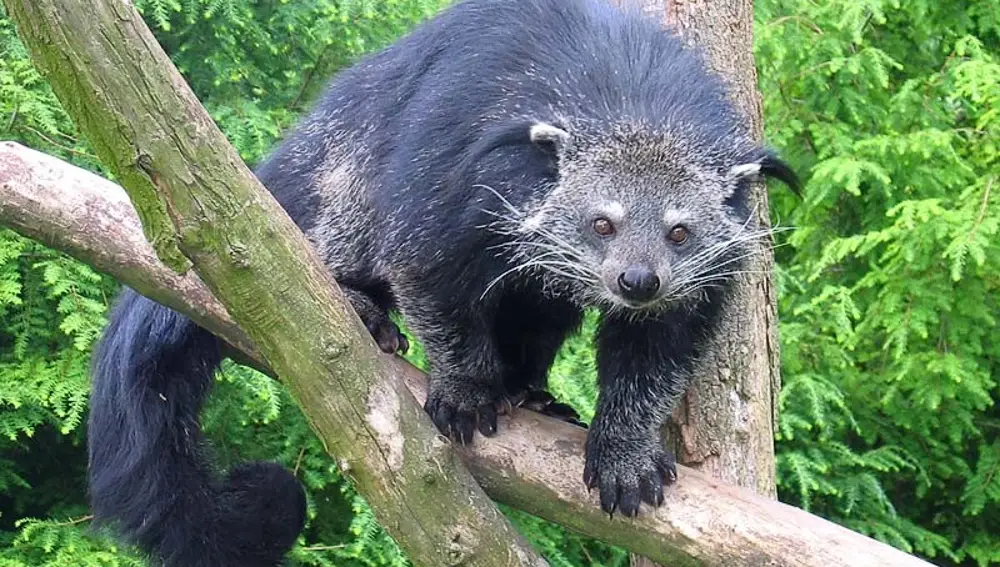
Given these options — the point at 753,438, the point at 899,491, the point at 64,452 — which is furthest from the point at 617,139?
the point at 899,491

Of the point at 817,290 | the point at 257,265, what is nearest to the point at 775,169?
the point at 257,265

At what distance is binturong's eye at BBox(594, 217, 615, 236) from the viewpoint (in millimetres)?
3035

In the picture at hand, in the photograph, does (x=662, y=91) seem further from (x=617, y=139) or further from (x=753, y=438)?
(x=753, y=438)

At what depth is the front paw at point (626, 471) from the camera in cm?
309

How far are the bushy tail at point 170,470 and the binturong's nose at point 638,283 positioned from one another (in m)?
1.04

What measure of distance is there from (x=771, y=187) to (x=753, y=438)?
2.35 meters

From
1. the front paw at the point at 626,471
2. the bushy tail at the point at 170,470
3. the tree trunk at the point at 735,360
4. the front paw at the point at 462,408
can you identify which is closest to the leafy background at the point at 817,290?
the bushy tail at the point at 170,470

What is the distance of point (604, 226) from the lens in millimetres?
3039

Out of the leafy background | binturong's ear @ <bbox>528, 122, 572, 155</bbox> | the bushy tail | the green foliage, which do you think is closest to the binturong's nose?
binturong's ear @ <bbox>528, 122, 572, 155</bbox>

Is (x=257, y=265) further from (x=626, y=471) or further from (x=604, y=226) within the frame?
(x=626, y=471)

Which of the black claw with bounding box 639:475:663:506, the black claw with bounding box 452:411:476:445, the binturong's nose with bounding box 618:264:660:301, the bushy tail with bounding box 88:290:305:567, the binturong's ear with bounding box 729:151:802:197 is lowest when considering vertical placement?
the bushy tail with bounding box 88:290:305:567

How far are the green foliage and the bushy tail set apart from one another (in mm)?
2288

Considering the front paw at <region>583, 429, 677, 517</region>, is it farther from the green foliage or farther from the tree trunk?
the green foliage

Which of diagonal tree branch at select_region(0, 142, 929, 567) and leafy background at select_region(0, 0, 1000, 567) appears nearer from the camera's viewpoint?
diagonal tree branch at select_region(0, 142, 929, 567)
